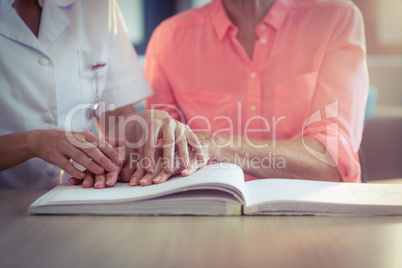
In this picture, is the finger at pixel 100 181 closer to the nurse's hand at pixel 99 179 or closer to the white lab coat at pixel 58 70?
the nurse's hand at pixel 99 179

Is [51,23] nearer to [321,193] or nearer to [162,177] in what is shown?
[162,177]

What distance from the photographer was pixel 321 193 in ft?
2.26

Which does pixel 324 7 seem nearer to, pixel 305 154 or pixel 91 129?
pixel 305 154

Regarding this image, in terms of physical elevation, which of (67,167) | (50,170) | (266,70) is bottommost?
(50,170)

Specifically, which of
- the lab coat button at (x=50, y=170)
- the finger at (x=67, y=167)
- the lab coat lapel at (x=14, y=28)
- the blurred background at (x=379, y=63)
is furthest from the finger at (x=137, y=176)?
the blurred background at (x=379, y=63)

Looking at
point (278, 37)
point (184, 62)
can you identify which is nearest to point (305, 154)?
point (278, 37)

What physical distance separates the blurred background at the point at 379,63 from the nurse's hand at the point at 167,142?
101 centimetres

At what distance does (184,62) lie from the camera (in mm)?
1377

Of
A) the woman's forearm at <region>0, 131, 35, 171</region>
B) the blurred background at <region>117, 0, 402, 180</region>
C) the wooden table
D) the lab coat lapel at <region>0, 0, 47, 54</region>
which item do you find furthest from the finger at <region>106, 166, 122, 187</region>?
the blurred background at <region>117, 0, 402, 180</region>

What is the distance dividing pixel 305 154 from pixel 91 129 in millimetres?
653

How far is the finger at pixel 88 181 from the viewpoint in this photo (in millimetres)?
763

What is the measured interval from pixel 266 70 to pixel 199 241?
872 mm

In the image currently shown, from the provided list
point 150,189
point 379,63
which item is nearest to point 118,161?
point 150,189

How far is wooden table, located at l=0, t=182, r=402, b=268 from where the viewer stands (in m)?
0.50
